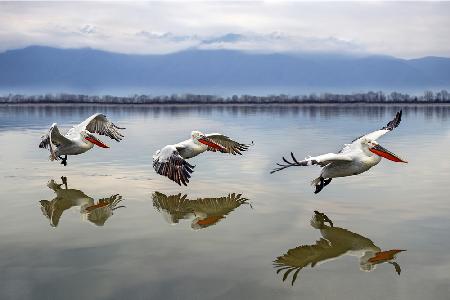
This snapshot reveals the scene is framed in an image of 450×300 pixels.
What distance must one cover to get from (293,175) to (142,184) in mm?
4618

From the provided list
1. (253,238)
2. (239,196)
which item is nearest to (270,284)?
(253,238)

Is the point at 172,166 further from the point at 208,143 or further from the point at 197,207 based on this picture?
the point at 208,143

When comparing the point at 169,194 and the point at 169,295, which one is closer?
the point at 169,295

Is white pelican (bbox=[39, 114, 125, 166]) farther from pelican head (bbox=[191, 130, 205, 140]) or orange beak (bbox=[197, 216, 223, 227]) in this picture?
orange beak (bbox=[197, 216, 223, 227])

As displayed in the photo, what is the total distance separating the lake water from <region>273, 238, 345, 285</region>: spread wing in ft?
0.10

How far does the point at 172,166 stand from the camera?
47.8 feet

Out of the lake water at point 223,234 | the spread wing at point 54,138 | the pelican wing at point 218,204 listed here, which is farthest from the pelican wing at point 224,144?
the spread wing at point 54,138

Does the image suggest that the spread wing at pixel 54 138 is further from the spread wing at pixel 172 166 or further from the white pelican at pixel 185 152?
the spread wing at pixel 172 166

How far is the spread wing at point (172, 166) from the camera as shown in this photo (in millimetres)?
14297

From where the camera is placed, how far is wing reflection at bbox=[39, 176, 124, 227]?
12679 millimetres

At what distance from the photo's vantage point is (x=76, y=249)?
33.1ft

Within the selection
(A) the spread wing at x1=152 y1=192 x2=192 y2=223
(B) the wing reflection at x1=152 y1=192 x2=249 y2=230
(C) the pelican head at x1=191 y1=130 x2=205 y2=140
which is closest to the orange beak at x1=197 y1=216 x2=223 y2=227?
(B) the wing reflection at x1=152 y1=192 x2=249 y2=230

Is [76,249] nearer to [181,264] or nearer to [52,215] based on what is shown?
[181,264]

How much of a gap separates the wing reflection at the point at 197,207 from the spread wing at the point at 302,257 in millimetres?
2478
